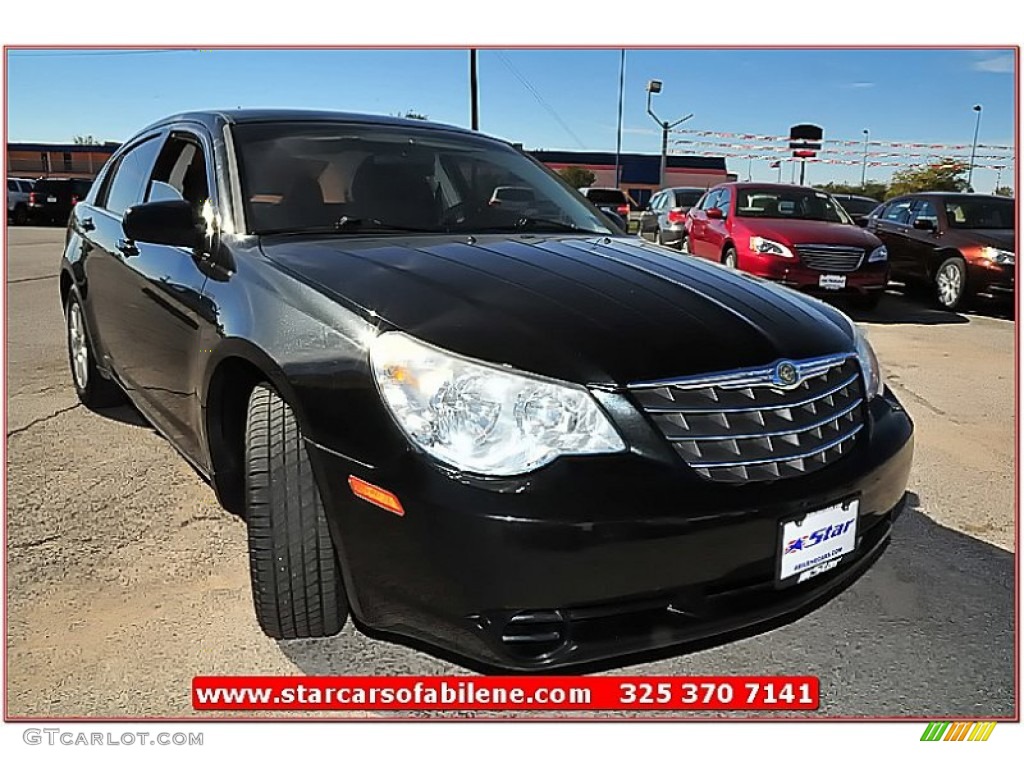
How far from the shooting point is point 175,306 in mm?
2664

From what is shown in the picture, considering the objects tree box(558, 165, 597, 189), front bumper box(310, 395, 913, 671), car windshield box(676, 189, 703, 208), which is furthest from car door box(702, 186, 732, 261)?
front bumper box(310, 395, 913, 671)

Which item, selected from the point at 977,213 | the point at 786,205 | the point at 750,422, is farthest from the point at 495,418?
the point at 977,213

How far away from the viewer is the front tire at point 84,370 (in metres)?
4.00

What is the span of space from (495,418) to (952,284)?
822cm

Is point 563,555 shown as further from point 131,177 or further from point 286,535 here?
point 131,177

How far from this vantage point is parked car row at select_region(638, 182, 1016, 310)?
25.8 feet

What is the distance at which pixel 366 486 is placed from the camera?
1.79 metres

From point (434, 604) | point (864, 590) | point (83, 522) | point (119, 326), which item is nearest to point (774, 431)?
point (434, 604)

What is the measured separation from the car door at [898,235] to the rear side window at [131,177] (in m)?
7.97

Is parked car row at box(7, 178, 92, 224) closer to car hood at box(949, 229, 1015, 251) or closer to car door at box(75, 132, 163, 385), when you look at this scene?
car door at box(75, 132, 163, 385)

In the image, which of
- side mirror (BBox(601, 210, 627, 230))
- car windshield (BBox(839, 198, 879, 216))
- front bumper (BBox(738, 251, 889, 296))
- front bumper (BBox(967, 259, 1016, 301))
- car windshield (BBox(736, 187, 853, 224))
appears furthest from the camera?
car windshield (BBox(839, 198, 879, 216))

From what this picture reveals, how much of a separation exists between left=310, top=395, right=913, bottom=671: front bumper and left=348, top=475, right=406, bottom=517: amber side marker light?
0.05ft

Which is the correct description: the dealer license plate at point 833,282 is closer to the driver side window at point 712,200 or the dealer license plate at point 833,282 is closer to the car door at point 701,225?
the car door at point 701,225

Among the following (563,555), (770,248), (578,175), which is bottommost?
(770,248)
